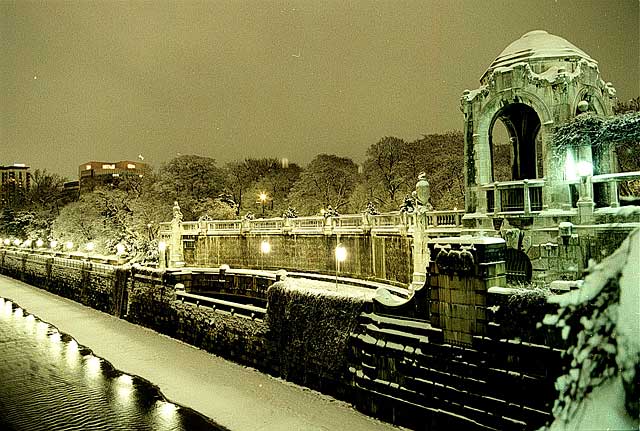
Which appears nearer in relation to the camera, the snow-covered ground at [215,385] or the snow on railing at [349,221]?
the snow-covered ground at [215,385]

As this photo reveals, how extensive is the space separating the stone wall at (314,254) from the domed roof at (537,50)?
7631 millimetres

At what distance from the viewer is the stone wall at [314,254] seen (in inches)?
834

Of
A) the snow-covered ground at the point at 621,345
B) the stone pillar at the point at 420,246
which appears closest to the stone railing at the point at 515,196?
the stone pillar at the point at 420,246

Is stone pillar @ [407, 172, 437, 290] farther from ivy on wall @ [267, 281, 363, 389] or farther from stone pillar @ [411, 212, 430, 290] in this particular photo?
ivy on wall @ [267, 281, 363, 389]

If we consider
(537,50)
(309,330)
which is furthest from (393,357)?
(537,50)

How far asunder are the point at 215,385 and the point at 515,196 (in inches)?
418

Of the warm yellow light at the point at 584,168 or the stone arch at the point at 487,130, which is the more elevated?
the stone arch at the point at 487,130

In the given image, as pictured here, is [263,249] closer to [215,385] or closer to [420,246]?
[420,246]

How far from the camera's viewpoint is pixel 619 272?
5781mm

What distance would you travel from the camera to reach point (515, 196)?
14555 mm

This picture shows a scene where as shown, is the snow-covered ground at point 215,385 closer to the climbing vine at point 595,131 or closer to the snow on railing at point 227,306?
the snow on railing at point 227,306

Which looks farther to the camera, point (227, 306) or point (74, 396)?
point (227, 306)

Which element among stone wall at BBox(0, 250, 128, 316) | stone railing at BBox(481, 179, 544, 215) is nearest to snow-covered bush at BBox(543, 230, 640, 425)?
stone railing at BBox(481, 179, 544, 215)

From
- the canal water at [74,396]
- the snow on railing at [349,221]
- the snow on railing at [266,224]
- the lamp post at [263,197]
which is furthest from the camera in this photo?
the lamp post at [263,197]
